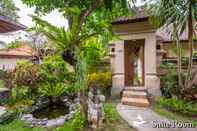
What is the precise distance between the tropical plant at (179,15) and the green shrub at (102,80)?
12.4 feet

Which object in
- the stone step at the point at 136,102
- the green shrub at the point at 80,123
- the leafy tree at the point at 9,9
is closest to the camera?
the green shrub at the point at 80,123

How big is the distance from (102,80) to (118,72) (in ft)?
3.35

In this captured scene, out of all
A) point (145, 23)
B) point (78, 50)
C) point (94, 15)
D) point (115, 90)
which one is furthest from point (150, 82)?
point (78, 50)

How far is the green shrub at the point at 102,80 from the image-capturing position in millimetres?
12117

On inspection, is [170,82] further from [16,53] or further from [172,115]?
[16,53]

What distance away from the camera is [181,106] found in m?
9.21

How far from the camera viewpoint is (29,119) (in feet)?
28.9

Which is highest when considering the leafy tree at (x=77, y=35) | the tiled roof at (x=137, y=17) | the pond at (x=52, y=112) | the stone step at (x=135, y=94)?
the tiled roof at (x=137, y=17)

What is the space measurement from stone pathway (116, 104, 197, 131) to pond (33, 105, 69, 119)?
2441 mm

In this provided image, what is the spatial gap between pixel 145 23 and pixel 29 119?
23.4 feet

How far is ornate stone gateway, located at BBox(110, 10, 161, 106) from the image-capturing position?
1150 cm

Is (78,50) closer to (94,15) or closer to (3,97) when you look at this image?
(94,15)

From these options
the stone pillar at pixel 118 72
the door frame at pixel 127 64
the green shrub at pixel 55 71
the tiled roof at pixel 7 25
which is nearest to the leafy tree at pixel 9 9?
the green shrub at pixel 55 71

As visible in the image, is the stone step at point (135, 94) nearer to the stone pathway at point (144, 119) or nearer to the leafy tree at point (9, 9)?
the stone pathway at point (144, 119)
